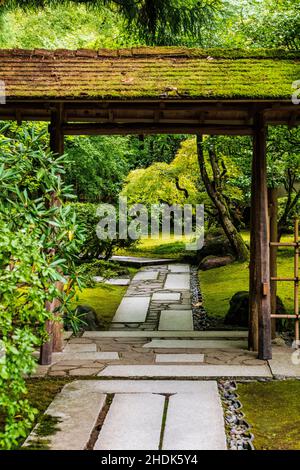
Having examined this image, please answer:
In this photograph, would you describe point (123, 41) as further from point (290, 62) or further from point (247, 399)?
point (247, 399)

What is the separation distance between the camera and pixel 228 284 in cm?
1305

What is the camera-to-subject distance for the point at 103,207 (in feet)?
49.5

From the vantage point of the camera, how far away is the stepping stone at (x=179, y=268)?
16.2 meters

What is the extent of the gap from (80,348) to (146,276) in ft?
25.5

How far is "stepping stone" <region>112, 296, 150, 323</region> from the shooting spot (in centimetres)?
994

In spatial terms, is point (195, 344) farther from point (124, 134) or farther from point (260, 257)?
point (124, 134)

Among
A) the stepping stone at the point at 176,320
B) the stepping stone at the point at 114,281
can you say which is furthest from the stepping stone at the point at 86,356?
the stepping stone at the point at 114,281

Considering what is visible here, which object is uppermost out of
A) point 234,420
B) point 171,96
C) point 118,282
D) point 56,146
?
point 171,96

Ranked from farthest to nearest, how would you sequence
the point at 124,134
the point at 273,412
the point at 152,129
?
the point at 124,134 < the point at 152,129 < the point at 273,412

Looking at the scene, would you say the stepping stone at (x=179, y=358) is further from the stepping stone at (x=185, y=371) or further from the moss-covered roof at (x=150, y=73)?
the moss-covered roof at (x=150, y=73)

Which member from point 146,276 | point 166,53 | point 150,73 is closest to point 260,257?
point 150,73

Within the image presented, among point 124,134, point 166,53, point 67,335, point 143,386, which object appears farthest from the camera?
point 67,335

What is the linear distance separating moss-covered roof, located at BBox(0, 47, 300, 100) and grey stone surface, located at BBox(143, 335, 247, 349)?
306 cm
